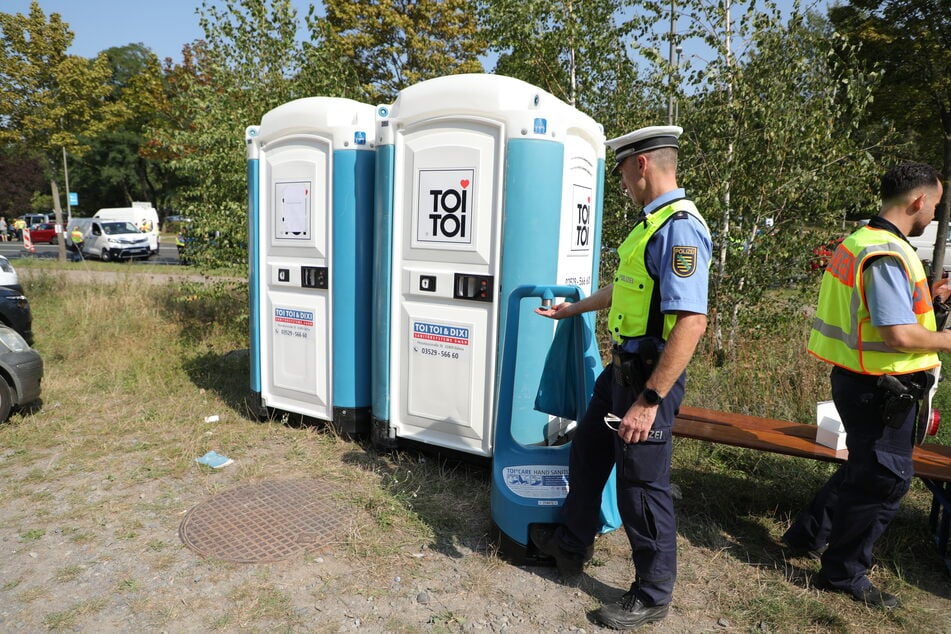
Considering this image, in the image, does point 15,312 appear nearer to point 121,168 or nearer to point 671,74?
point 671,74

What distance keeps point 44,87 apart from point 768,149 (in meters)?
19.6

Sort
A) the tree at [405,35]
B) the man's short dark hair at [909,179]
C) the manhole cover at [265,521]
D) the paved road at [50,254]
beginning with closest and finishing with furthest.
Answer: the man's short dark hair at [909,179], the manhole cover at [265,521], the tree at [405,35], the paved road at [50,254]

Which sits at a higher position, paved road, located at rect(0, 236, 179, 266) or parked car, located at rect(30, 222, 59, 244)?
parked car, located at rect(30, 222, 59, 244)

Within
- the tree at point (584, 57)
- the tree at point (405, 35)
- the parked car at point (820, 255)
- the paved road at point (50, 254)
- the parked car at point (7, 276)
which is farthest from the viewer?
the paved road at point (50, 254)

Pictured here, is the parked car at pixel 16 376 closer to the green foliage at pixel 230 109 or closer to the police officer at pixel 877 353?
the green foliage at pixel 230 109

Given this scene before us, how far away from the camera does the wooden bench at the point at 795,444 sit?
9.91 feet

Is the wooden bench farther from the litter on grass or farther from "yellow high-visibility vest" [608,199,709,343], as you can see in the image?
the litter on grass

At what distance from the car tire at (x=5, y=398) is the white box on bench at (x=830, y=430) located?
19.2 feet

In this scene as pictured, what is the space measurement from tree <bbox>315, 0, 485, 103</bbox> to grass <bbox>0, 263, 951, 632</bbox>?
49.7 feet

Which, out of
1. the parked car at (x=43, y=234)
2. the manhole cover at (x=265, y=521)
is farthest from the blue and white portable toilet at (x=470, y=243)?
the parked car at (x=43, y=234)

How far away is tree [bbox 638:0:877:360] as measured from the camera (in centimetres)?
538

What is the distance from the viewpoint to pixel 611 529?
327 cm

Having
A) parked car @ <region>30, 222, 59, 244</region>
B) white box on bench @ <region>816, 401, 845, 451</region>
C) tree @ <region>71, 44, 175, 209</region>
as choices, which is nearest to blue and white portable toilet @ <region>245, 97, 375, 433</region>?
white box on bench @ <region>816, 401, 845, 451</region>

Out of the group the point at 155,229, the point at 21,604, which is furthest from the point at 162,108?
the point at 21,604
